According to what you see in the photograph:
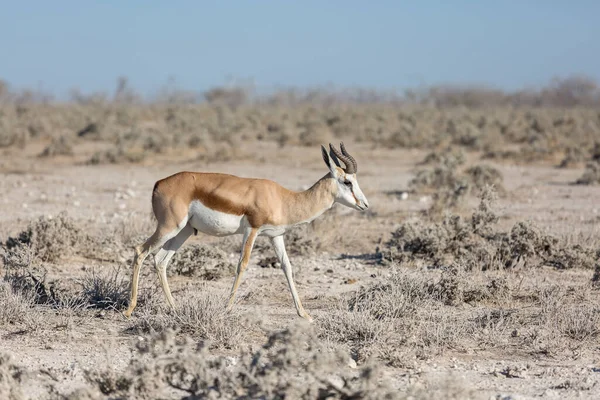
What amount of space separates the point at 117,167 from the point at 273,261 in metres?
12.4

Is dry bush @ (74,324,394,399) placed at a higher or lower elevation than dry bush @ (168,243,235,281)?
higher

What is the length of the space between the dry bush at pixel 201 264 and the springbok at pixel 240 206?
1745 millimetres

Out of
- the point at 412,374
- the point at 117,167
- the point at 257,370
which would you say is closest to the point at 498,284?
the point at 412,374

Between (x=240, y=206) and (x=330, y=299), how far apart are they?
6.14 feet

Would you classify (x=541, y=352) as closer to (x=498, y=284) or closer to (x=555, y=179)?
(x=498, y=284)

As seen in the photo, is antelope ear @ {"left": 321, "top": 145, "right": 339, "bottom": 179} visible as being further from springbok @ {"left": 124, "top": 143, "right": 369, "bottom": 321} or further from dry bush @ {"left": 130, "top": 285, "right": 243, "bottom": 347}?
dry bush @ {"left": 130, "top": 285, "right": 243, "bottom": 347}

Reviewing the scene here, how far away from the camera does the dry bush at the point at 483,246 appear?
33.3 feet

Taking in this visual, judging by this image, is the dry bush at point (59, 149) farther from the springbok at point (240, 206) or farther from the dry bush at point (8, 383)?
the dry bush at point (8, 383)

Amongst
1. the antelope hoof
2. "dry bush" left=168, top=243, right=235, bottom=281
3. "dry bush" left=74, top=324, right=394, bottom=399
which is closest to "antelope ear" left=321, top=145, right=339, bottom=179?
the antelope hoof

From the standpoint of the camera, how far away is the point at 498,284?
8562 millimetres

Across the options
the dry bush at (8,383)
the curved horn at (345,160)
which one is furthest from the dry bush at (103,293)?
the dry bush at (8,383)

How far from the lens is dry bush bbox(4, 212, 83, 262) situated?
33.3 feet

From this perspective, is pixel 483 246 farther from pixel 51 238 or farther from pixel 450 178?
pixel 450 178

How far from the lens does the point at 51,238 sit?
1020 centimetres
